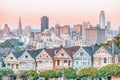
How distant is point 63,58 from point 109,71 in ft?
4.03

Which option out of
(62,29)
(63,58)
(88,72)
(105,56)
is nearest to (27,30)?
(62,29)

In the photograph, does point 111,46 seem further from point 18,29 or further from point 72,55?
point 18,29

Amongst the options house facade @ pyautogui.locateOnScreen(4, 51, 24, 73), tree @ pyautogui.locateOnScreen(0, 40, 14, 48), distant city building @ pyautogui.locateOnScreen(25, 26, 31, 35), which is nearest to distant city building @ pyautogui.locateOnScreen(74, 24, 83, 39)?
distant city building @ pyautogui.locateOnScreen(25, 26, 31, 35)

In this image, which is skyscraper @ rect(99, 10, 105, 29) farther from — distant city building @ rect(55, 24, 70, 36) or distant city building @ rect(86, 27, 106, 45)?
distant city building @ rect(55, 24, 70, 36)

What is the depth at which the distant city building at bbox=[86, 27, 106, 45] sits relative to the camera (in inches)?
487

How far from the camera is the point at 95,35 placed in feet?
40.6

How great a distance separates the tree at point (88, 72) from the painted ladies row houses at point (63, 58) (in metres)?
0.29

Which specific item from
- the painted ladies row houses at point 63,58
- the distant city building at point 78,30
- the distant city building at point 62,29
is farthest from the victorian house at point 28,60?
the distant city building at point 78,30

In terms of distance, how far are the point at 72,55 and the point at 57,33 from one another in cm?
62

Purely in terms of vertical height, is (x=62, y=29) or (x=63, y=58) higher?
(x=62, y=29)

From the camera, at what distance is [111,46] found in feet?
41.9

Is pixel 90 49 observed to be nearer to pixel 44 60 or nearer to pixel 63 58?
pixel 63 58

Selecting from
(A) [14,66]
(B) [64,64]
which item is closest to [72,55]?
(B) [64,64]

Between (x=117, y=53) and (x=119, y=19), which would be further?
(x=117, y=53)
